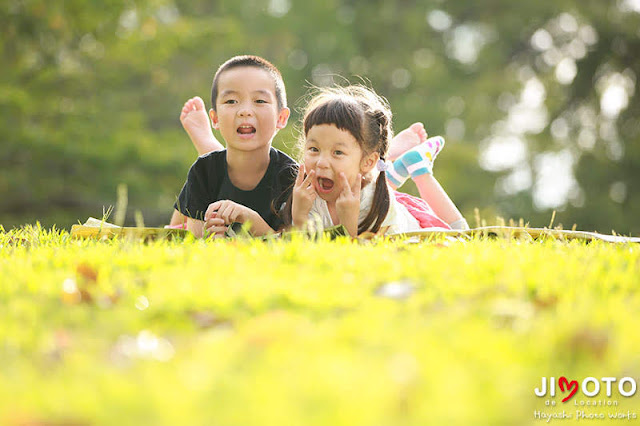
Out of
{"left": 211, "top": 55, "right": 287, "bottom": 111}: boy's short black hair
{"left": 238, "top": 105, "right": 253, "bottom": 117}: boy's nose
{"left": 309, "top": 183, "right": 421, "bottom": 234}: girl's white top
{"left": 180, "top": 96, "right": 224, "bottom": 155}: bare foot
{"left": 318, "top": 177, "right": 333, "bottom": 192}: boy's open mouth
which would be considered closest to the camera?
{"left": 318, "top": 177, "right": 333, "bottom": 192}: boy's open mouth

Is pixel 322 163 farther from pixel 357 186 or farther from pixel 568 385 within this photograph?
pixel 568 385

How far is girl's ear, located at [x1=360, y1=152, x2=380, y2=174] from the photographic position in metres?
3.65

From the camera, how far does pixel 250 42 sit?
598 inches

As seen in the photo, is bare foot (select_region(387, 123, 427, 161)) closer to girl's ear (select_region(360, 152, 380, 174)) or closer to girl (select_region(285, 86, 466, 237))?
girl (select_region(285, 86, 466, 237))

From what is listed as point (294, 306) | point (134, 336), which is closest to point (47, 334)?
point (134, 336)

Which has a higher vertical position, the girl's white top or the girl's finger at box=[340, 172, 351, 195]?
the girl's finger at box=[340, 172, 351, 195]

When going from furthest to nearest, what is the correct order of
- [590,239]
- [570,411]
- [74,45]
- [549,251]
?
[74,45] < [590,239] < [549,251] < [570,411]

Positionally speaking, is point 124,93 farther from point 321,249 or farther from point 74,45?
point 321,249

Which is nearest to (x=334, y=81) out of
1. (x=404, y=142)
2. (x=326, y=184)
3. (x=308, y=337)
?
(x=404, y=142)

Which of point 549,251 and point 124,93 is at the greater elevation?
point 124,93

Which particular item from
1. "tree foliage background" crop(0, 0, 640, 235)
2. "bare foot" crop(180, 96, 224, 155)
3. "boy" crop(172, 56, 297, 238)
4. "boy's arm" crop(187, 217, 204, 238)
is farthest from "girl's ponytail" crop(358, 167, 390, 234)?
"tree foliage background" crop(0, 0, 640, 235)

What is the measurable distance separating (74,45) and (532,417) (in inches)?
550

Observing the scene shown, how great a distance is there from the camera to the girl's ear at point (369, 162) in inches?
144

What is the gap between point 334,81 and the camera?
44.9 ft
